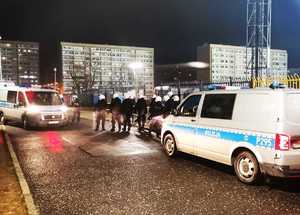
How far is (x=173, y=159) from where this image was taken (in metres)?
10.3

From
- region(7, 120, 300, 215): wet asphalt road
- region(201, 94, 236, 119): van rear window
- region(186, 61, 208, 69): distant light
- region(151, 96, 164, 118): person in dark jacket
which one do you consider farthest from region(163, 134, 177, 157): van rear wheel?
region(186, 61, 208, 69): distant light

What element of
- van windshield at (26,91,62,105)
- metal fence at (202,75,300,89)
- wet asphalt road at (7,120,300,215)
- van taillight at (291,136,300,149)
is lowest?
wet asphalt road at (7,120,300,215)

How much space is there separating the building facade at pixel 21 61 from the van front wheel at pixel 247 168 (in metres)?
89.7

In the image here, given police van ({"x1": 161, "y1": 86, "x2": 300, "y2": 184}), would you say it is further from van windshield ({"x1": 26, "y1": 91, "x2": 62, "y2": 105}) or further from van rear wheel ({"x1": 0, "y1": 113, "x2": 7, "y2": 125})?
van rear wheel ({"x1": 0, "y1": 113, "x2": 7, "y2": 125})

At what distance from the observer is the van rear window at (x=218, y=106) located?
8.20m

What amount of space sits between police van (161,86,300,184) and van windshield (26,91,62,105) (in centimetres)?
1115

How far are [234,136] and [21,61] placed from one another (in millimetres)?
97817

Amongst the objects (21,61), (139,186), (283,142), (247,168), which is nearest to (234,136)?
(247,168)

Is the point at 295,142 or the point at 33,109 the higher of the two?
Answer: the point at 33,109

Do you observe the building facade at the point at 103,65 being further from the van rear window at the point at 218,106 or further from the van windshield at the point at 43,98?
the van rear window at the point at 218,106

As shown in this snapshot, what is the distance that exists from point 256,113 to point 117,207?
3.21 metres

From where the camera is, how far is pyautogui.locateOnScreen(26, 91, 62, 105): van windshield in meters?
18.9

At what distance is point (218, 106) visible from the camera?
8.56 meters

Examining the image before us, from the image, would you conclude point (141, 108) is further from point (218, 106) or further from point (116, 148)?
point (218, 106)
